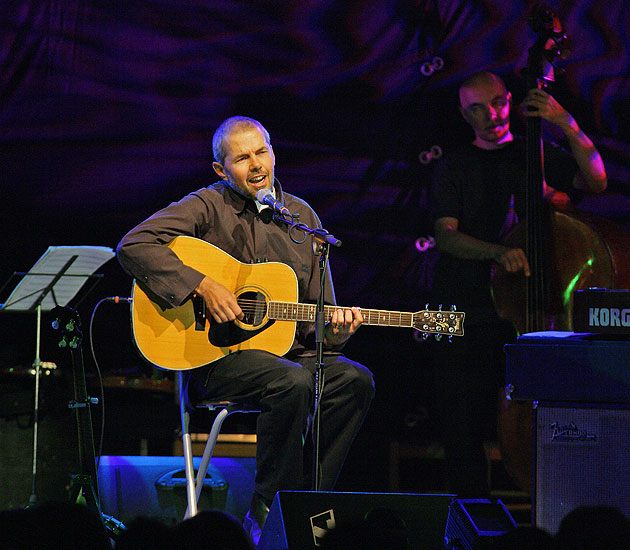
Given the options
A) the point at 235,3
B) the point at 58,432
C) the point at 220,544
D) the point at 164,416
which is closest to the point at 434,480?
the point at 164,416

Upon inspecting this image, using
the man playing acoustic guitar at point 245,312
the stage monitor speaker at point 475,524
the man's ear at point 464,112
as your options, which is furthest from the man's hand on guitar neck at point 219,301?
the man's ear at point 464,112

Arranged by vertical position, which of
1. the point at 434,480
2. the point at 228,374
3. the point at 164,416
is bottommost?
the point at 434,480

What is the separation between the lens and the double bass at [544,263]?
4082 millimetres

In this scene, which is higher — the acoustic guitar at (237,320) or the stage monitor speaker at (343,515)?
the acoustic guitar at (237,320)

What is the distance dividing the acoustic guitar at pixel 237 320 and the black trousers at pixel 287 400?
92 millimetres

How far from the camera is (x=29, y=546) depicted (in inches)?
62.0

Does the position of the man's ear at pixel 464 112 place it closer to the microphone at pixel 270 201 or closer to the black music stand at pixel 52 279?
the microphone at pixel 270 201

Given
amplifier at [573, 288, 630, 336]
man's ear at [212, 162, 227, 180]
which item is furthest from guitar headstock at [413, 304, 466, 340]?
man's ear at [212, 162, 227, 180]

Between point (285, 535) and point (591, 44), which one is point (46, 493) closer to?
point (285, 535)

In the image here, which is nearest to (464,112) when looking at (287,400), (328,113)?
(328,113)

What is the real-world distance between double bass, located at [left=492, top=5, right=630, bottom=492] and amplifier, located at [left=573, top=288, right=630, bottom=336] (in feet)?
4.25

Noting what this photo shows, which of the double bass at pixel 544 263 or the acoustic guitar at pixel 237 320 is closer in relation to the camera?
the acoustic guitar at pixel 237 320

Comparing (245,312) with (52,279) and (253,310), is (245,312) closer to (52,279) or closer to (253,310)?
(253,310)

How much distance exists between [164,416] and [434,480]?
1.66 m
